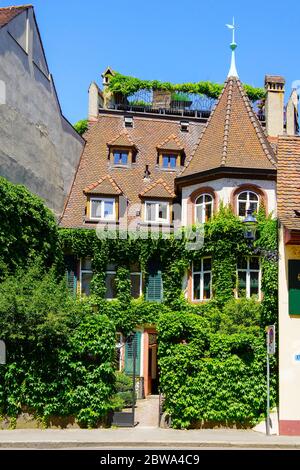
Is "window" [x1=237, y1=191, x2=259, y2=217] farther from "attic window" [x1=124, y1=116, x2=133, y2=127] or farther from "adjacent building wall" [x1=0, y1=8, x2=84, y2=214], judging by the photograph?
"attic window" [x1=124, y1=116, x2=133, y2=127]

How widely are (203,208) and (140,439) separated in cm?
1437

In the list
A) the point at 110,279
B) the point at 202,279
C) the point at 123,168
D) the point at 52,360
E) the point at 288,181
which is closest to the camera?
the point at 52,360

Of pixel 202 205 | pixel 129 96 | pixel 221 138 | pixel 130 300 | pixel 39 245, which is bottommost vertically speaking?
pixel 130 300

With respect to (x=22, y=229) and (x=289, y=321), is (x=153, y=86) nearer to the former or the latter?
(x=22, y=229)

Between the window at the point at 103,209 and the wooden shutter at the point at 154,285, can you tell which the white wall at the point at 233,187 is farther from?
the window at the point at 103,209

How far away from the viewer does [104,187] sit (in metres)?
31.5

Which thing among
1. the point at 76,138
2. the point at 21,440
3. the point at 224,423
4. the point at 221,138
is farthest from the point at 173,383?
the point at 76,138

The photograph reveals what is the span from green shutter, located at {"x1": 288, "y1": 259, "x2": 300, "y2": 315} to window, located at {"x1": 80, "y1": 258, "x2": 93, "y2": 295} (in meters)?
11.7

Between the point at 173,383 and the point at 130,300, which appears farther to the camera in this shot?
the point at 130,300

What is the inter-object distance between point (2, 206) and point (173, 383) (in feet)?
28.4

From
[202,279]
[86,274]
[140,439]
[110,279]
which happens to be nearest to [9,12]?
[86,274]

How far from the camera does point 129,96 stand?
40000mm

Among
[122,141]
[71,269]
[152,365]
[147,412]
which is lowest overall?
[147,412]
